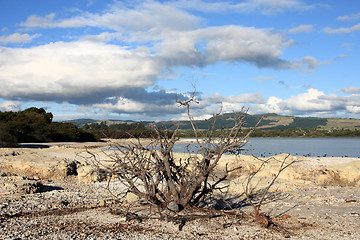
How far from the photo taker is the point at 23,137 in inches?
1651

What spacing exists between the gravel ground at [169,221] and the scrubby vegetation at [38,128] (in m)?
34.3

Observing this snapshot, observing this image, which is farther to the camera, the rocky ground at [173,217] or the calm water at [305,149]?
the calm water at [305,149]

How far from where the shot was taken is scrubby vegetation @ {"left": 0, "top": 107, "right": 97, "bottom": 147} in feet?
138

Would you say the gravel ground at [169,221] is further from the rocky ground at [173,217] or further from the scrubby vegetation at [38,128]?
the scrubby vegetation at [38,128]

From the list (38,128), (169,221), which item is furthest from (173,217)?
(38,128)

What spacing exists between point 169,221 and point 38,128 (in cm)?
4389

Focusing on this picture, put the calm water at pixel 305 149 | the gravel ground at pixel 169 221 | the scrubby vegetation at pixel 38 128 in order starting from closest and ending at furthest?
the gravel ground at pixel 169 221 < the calm water at pixel 305 149 < the scrubby vegetation at pixel 38 128

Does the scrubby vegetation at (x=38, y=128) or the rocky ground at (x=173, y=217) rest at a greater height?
the scrubby vegetation at (x=38, y=128)

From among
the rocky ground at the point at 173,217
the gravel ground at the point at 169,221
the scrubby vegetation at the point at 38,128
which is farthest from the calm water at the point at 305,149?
the scrubby vegetation at the point at 38,128

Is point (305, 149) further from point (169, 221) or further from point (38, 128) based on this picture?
point (169, 221)

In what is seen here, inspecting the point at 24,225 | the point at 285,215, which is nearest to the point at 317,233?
the point at 285,215

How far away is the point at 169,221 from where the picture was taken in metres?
6.46

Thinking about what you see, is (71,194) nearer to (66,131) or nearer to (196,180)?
(196,180)

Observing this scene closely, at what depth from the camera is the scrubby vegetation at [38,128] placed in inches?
1660
